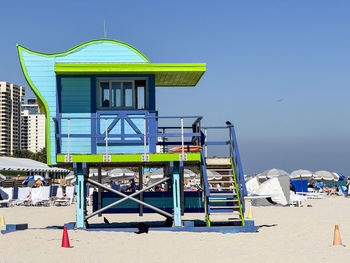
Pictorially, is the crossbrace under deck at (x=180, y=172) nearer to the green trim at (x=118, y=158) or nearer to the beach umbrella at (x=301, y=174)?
the green trim at (x=118, y=158)

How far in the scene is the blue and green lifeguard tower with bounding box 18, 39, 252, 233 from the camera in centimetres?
1761

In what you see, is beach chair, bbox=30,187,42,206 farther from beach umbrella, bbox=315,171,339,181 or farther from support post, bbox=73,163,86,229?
beach umbrella, bbox=315,171,339,181

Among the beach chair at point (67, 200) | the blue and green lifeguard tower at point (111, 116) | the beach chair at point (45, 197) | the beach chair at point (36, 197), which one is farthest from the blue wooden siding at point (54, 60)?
the beach chair at point (36, 197)

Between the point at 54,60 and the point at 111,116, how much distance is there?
2.64 metres

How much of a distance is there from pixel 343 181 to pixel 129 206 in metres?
58.2

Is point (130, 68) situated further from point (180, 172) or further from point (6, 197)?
point (6, 197)

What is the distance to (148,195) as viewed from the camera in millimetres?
20188

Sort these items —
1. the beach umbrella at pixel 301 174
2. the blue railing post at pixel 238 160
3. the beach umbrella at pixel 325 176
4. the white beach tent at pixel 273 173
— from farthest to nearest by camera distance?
1. the beach umbrella at pixel 325 176
2. the beach umbrella at pixel 301 174
3. the white beach tent at pixel 273 173
4. the blue railing post at pixel 238 160

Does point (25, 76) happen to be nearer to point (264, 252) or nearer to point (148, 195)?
point (148, 195)

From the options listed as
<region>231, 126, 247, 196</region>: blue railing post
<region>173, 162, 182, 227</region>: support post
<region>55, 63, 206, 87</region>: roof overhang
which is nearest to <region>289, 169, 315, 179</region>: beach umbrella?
<region>231, 126, 247, 196</region>: blue railing post

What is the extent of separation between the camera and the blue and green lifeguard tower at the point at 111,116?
693 inches

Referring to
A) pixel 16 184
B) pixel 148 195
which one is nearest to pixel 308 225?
pixel 148 195

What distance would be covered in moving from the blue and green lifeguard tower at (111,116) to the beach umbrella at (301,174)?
134 ft

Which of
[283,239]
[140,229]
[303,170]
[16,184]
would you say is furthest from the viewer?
[303,170]
